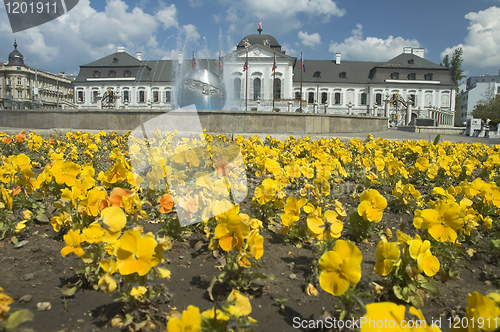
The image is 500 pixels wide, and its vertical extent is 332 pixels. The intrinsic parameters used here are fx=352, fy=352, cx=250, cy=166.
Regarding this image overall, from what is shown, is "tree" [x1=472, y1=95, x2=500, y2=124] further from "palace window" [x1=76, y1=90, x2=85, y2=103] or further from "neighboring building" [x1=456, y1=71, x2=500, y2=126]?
"palace window" [x1=76, y1=90, x2=85, y2=103]

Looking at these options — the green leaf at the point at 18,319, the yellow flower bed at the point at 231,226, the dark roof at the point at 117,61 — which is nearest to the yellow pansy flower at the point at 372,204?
the yellow flower bed at the point at 231,226

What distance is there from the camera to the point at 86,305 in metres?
1.57

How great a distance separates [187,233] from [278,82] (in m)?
55.6

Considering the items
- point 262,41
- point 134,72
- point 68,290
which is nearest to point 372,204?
point 68,290

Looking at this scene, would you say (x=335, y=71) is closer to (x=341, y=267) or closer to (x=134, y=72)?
(x=134, y=72)

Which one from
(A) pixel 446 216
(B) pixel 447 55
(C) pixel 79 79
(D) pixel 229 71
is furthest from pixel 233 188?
(B) pixel 447 55

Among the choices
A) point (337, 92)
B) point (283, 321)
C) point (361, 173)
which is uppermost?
point (337, 92)

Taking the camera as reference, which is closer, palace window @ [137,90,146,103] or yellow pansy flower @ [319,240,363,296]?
yellow pansy flower @ [319,240,363,296]

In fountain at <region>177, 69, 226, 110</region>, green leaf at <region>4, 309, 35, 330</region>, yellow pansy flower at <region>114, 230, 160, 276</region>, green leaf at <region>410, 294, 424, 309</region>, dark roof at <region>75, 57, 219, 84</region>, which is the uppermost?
dark roof at <region>75, 57, 219, 84</region>

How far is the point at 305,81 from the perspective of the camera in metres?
60.5

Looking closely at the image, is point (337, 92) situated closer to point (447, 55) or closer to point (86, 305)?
point (447, 55)

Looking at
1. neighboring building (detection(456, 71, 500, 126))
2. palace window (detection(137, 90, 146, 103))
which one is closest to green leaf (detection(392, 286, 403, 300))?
palace window (detection(137, 90, 146, 103))

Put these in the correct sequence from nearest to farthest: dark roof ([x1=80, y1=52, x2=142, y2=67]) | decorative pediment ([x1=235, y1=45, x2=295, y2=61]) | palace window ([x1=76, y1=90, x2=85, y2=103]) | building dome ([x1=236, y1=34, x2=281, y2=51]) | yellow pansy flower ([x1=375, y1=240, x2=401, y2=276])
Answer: yellow pansy flower ([x1=375, y1=240, x2=401, y2=276]) → decorative pediment ([x1=235, y1=45, x2=295, y2=61]) → building dome ([x1=236, y1=34, x2=281, y2=51]) → palace window ([x1=76, y1=90, x2=85, y2=103]) → dark roof ([x1=80, y1=52, x2=142, y2=67])

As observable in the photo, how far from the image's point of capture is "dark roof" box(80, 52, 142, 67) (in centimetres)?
6222
